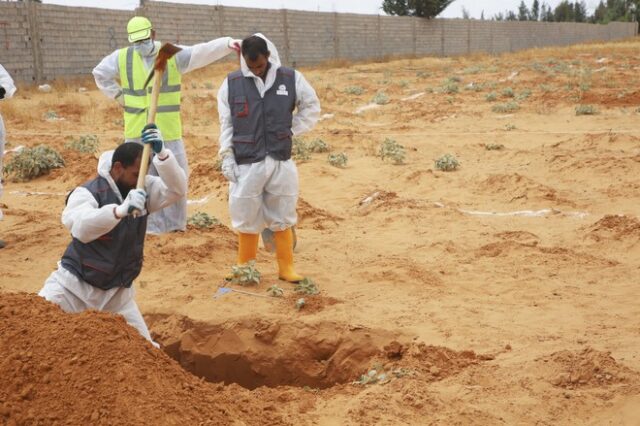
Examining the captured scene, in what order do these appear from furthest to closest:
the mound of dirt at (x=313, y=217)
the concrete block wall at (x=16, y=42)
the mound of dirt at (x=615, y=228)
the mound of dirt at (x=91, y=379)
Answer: the concrete block wall at (x=16, y=42), the mound of dirt at (x=313, y=217), the mound of dirt at (x=615, y=228), the mound of dirt at (x=91, y=379)

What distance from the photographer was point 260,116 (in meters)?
5.99

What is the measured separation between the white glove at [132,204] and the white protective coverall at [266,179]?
2073 millimetres

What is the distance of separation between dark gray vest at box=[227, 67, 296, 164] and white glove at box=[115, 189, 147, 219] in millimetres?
2062

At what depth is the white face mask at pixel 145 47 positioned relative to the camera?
723 centimetres

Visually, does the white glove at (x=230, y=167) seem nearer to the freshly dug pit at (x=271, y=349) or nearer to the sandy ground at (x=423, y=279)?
the sandy ground at (x=423, y=279)

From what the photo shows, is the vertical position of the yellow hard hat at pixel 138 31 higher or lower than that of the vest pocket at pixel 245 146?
higher

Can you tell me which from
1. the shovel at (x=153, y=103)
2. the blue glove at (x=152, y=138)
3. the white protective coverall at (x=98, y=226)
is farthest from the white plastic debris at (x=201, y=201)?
Result: the blue glove at (x=152, y=138)

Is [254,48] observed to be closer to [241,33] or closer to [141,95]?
[141,95]

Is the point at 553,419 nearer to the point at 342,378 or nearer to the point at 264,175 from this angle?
the point at 342,378

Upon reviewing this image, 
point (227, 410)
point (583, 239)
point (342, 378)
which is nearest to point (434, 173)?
point (583, 239)

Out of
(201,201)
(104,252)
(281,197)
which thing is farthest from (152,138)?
(201,201)

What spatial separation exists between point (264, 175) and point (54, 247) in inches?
102

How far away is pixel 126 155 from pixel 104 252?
52cm

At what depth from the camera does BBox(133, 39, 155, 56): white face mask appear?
Answer: 7.23m
